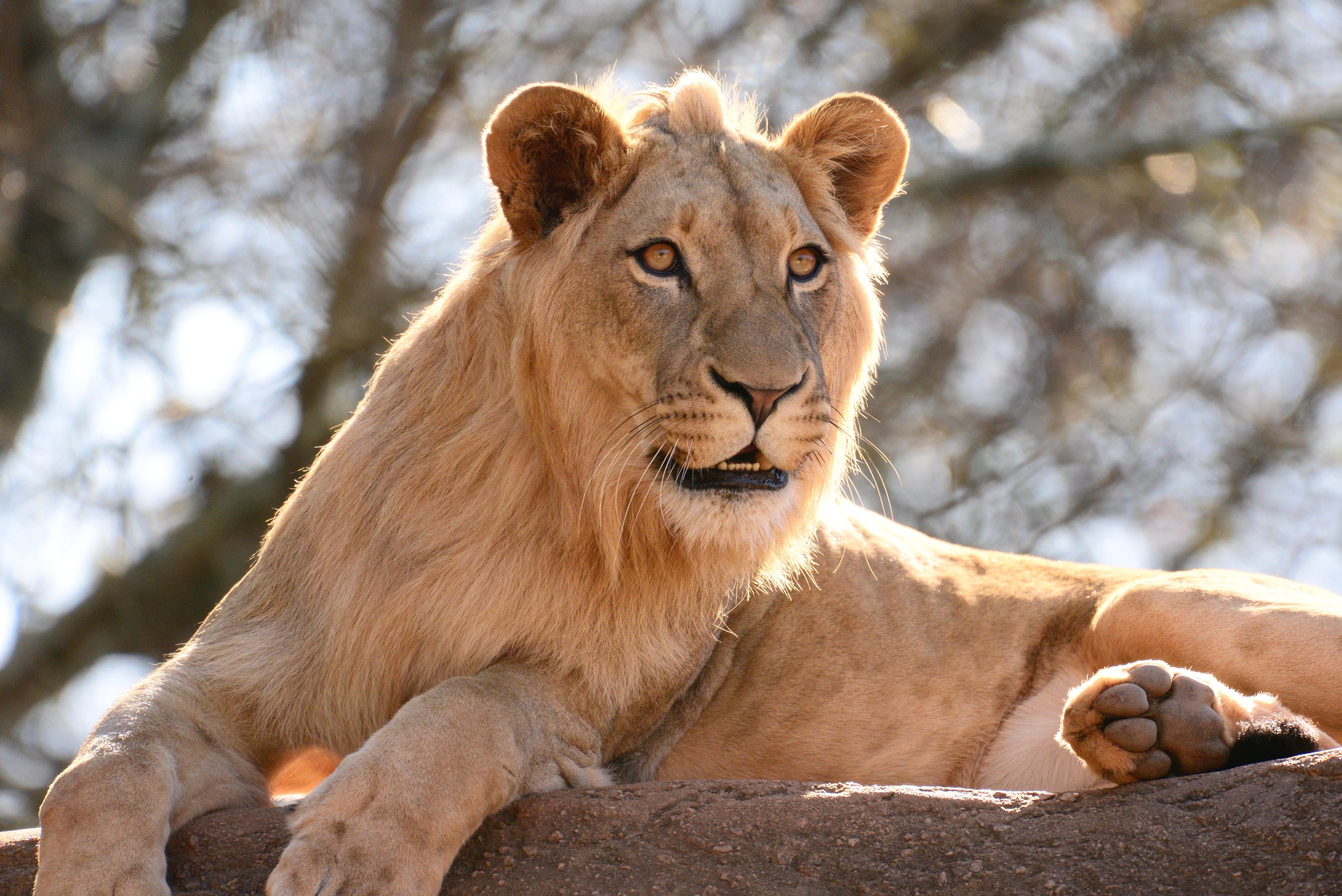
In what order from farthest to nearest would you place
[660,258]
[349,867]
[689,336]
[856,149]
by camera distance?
[856,149], [660,258], [689,336], [349,867]

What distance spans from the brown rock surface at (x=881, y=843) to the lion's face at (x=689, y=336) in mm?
685

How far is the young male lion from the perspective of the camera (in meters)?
2.92

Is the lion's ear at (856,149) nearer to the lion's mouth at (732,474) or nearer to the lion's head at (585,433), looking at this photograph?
the lion's head at (585,433)

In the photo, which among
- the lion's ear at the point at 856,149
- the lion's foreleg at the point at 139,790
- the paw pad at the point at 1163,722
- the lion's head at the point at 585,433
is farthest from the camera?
the lion's ear at the point at 856,149

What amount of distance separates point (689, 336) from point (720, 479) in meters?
0.33

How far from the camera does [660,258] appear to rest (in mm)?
3244

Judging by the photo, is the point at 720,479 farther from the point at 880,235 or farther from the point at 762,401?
the point at 880,235

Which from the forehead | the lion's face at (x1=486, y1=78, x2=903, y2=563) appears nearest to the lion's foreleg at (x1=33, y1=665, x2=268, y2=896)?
the lion's face at (x1=486, y1=78, x2=903, y2=563)

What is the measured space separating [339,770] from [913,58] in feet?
25.8

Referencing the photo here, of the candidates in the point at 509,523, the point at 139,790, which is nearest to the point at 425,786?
the point at 139,790

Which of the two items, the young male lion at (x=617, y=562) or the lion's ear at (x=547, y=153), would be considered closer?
the young male lion at (x=617, y=562)

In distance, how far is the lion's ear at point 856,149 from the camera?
3721 mm

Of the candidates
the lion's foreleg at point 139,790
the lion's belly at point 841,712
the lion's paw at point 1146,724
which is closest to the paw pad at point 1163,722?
the lion's paw at point 1146,724

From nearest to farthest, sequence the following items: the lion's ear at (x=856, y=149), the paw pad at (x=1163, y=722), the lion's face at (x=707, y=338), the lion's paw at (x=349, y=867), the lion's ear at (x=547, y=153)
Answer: the lion's paw at (x=349, y=867), the paw pad at (x=1163, y=722), the lion's face at (x=707, y=338), the lion's ear at (x=547, y=153), the lion's ear at (x=856, y=149)
